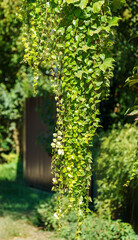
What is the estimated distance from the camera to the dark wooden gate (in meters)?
7.17

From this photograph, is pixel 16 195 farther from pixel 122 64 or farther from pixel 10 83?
pixel 10 83

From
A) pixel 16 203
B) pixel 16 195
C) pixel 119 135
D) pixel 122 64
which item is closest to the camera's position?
pixel 119 135

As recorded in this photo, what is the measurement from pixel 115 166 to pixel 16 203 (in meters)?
2.48

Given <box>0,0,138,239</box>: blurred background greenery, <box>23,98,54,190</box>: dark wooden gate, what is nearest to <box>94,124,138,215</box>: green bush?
<box>0,0,138,239</box>: blurred background greenery

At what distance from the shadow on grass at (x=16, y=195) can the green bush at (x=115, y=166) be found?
144cm

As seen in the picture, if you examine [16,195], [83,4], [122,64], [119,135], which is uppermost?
[83,4]

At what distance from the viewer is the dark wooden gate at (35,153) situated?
7.17 m

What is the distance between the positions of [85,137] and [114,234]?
1.58 m

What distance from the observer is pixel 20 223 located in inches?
191

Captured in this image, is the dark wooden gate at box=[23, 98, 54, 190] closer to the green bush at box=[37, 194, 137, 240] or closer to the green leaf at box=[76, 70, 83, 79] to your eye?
the green bush at box=[37, 194, 137, 240]

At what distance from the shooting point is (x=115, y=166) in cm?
427

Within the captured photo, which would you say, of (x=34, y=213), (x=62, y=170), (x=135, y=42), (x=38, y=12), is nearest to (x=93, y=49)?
(x=38, y=12)

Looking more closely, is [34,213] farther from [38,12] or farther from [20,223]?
[38,12]

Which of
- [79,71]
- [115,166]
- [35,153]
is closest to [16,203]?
[35,153]
